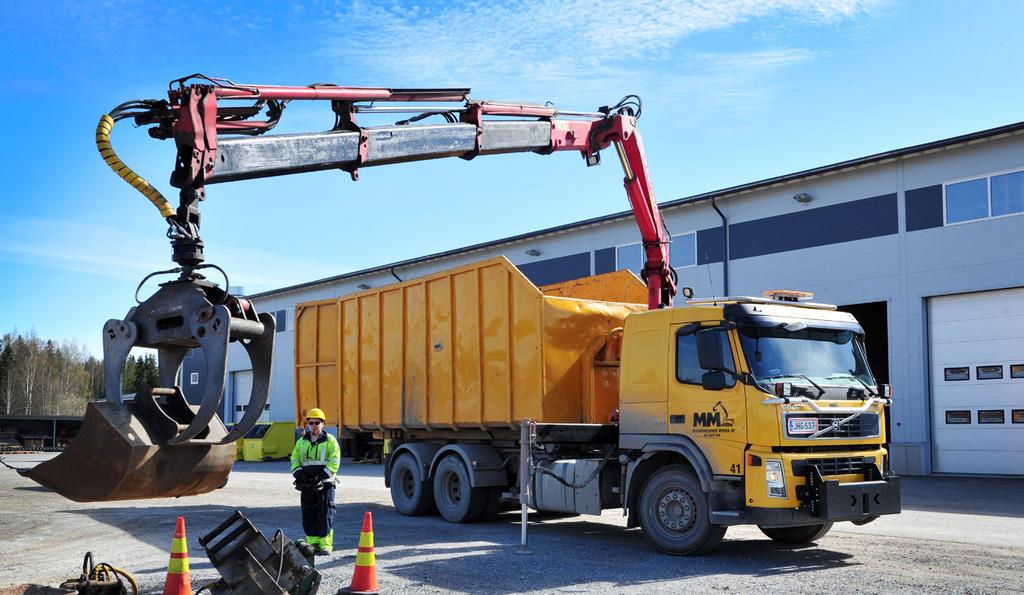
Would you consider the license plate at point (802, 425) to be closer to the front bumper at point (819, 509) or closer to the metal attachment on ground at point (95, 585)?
the front bumper at point (819, 509)

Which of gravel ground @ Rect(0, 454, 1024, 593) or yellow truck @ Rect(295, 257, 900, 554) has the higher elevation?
yellow truck @ Rect(295, 257, 900, 554)

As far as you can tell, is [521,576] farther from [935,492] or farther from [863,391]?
[935,492]

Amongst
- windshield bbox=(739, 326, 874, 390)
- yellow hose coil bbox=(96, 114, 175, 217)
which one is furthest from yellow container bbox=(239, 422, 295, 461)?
yellow hose coil bbox=(96, 114, 175, 217)

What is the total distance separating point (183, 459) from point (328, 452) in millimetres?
4474

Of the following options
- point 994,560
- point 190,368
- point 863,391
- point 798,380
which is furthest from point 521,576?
point 190,368

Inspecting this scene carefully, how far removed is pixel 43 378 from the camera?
82938 millimetres

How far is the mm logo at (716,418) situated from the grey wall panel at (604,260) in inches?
749

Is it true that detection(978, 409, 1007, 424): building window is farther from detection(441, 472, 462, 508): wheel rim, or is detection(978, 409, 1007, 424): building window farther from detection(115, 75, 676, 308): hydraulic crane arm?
detection(441, 472, 462, 508): wheel rim

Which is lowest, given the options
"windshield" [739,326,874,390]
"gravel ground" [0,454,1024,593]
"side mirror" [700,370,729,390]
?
"gravel ground" [0,454,1024,593]

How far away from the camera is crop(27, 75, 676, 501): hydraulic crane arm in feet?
18.6

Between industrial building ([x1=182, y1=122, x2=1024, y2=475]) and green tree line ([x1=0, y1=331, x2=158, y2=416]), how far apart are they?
2384 inches

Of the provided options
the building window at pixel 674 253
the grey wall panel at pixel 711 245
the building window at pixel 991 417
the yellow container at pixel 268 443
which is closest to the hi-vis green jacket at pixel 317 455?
the building window at pixel 991 417

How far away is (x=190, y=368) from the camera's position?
49.0 metres

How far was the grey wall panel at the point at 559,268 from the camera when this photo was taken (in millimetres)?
30297
